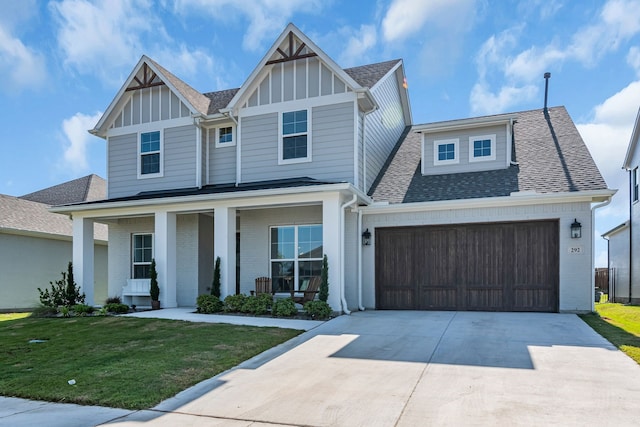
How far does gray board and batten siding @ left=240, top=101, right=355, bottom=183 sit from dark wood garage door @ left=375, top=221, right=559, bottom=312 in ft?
7.62

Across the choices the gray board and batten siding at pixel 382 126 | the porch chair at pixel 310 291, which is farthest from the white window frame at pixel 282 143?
the porch chair at pixel 310 291

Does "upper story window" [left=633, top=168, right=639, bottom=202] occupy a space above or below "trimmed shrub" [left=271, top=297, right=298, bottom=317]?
above

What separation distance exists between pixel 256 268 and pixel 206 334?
15.2 ft

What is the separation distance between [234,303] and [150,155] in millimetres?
6624

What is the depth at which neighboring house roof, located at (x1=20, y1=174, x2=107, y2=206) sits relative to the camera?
70.7ft

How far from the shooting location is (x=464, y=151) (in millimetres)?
12977

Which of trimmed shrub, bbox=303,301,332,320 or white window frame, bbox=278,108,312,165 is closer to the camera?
trimmed shrub, bbox=303,301,332,320

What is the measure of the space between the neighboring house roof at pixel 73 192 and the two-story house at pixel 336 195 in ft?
26.7

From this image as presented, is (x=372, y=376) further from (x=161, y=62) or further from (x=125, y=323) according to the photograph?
(x=161, y=62)

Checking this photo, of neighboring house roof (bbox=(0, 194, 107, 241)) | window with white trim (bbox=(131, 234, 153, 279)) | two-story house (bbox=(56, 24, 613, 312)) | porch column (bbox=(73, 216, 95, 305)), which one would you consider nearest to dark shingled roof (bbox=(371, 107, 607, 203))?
two-story house (bbox=(56, 24, 613, 312))

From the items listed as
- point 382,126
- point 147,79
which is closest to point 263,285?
point 382,126

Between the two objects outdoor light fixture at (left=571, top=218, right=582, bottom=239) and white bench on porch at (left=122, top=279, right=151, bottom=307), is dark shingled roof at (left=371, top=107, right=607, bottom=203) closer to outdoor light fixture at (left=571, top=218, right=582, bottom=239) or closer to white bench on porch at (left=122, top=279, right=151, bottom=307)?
outdoor light fixture at (left=571, top=218, right=582, bottom=239)

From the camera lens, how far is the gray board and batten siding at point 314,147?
39.3 feet

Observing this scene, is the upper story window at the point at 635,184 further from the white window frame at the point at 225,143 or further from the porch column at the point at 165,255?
the porch column at the point at 165,255
